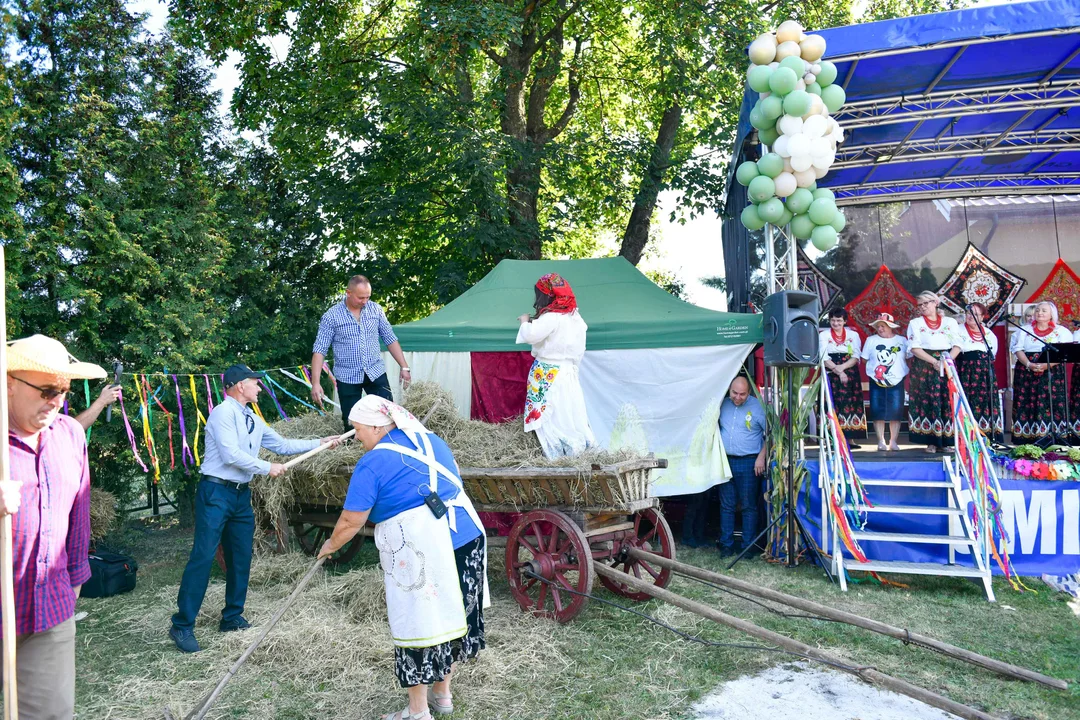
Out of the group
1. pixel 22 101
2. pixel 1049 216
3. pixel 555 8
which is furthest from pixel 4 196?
pixel 1049 216

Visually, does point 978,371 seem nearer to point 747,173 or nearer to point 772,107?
point 747,173

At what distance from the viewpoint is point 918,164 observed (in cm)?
986

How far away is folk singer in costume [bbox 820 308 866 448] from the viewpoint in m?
8.30

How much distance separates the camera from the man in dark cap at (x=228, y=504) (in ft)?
15.4

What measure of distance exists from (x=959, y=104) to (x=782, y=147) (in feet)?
9.03

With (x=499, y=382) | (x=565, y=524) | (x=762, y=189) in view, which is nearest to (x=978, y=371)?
(x=762, y=189)

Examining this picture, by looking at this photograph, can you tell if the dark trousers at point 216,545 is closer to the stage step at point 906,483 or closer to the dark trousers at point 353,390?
the dark trousers at point 353,390

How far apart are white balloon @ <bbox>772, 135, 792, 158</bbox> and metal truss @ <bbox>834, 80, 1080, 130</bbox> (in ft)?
5.32

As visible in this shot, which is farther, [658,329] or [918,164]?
[918,164]

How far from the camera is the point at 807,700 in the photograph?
12.6 feet

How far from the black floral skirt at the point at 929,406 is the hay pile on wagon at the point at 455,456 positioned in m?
3.60

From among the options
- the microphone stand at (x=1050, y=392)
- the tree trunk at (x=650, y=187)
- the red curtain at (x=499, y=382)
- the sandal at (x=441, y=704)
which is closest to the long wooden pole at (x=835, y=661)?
the sandal at (x=441, y=704)

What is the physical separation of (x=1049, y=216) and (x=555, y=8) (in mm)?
7575

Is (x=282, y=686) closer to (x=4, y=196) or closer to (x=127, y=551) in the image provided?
(x=127, y=551)
